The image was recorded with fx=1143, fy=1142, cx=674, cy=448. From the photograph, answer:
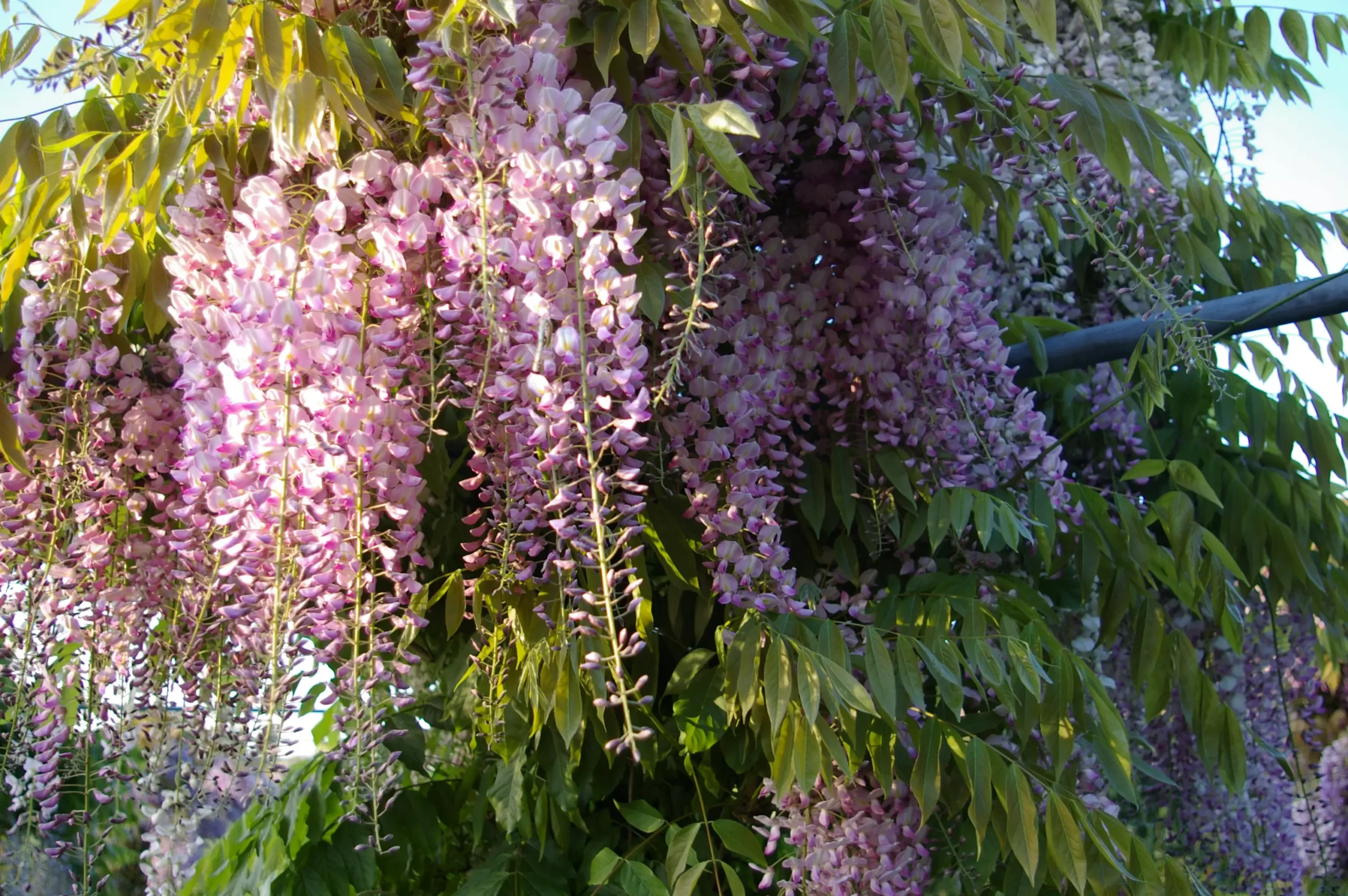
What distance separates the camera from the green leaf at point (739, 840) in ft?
4.70

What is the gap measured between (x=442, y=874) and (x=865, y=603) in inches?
30.7

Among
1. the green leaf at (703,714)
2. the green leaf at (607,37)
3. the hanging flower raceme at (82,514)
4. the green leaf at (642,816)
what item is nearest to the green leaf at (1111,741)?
the green leaf at (703,714)

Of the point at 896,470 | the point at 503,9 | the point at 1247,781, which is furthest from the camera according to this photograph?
the point at 1247,781

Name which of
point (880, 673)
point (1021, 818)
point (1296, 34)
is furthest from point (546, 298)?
point (1296, 34)

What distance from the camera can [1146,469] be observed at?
5.82 ft

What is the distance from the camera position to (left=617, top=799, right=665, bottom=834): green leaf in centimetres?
151

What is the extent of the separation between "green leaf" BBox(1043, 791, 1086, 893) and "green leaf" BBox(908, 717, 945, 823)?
0.44ft

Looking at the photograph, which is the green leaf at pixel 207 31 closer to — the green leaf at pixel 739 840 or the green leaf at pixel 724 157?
the green leaf at pixel 724 157

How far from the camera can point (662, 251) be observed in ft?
4.27

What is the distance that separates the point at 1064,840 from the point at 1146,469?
665mm

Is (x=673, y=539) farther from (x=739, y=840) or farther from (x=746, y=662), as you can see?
(x=739, y=840)

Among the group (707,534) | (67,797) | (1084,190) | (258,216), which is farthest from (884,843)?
(67,797)

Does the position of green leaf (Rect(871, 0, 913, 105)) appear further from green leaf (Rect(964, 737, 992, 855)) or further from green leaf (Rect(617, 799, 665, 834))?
green leaf (Rect(617, 799, 665, 834))

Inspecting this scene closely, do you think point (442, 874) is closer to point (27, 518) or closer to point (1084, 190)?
point (27, 518)
